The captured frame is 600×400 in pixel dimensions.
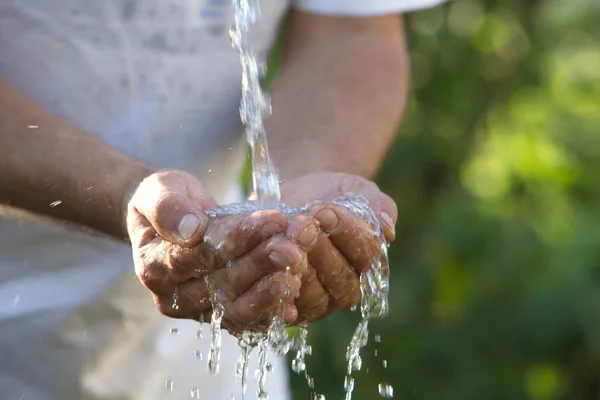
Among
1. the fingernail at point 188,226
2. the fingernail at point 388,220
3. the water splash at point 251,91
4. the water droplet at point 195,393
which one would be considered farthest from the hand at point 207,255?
the water droplet at point 195,393

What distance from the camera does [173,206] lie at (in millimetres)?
996

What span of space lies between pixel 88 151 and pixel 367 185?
0.29m

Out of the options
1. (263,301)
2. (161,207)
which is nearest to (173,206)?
(161,207)

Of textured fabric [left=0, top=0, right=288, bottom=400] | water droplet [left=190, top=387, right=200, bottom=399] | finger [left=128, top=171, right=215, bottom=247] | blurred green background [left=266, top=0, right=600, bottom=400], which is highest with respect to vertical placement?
finger [left=128, top=171, right=215, bottom=247]

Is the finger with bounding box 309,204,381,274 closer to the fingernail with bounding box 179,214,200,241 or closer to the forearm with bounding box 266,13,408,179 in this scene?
the fingernail with bounding box 179,214,200,241

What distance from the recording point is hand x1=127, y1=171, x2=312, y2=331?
967mm

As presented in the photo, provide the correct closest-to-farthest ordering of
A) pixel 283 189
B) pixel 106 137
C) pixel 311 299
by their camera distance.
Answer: pixel 311 299
pixel 283 189
pixel 106 137

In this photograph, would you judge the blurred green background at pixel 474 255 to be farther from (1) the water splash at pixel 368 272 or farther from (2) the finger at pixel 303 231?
(2) the finger at pixel 303 231

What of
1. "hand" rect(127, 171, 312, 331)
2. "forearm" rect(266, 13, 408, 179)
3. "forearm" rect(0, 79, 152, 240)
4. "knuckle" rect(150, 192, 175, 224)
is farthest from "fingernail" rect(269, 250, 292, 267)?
"forearm" rect(266, 13, 408, 179)

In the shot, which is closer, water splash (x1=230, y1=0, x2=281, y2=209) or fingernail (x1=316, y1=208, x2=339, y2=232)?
fingernail (x1=316, y1=208, x2=339, y2=232)

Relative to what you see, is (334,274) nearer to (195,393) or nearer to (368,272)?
(368,272)

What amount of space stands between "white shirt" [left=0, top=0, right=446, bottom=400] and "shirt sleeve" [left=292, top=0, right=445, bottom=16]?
86 millimetres

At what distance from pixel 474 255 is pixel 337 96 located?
1085mm

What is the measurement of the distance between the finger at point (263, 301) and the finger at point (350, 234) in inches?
2.3
